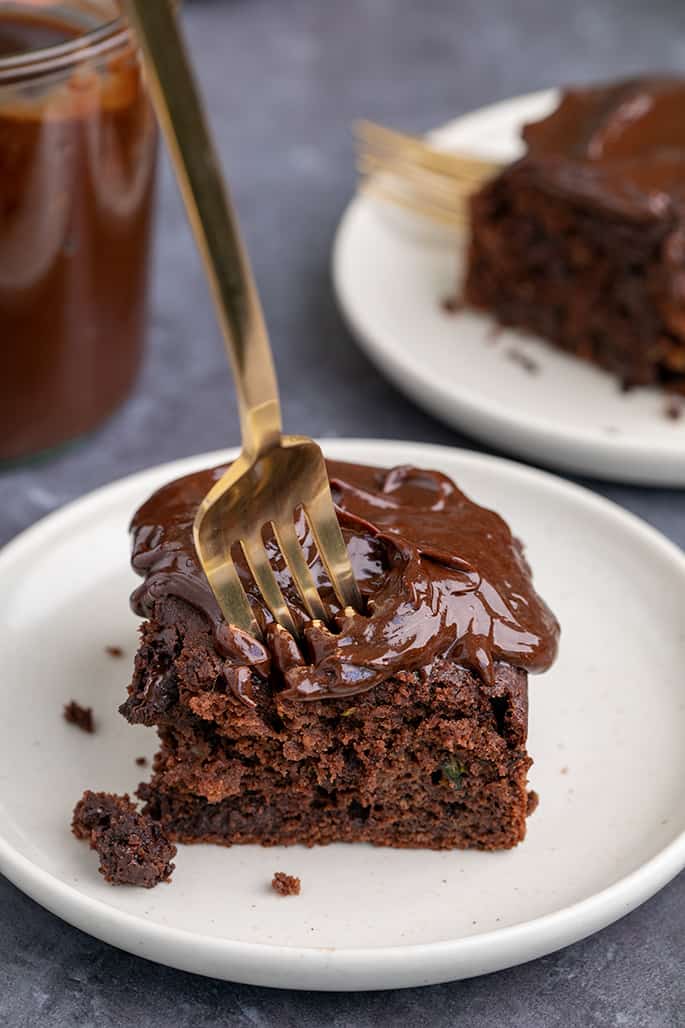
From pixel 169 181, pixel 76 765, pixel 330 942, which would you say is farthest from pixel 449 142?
pixel 330 942

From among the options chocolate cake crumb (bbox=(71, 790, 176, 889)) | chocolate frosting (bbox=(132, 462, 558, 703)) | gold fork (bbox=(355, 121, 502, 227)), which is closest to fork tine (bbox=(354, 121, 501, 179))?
gold fork (bbox=(355, 121, 502, 227))

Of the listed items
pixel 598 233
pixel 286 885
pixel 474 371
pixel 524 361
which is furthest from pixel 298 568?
pixel 598 233

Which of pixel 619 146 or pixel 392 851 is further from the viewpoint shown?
pixel 619 146

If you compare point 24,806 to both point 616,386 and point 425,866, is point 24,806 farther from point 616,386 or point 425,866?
point 616,386

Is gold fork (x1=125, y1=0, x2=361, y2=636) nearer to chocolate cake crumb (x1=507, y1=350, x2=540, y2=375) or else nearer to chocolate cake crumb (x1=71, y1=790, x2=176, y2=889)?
chocolate cake crumb (x1=71, y1=790, x2=176, y2=889)

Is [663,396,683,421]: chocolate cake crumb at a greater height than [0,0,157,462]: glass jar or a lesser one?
lesser

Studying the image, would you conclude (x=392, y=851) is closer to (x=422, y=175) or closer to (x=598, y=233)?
(x=598, y=233)
